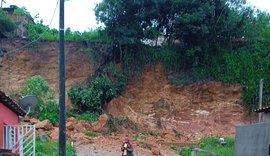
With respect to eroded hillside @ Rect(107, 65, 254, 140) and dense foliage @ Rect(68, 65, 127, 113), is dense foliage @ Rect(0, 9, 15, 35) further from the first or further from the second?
eroded hillside @ Rect(107, 65, 254, 140)

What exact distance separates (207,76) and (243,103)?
298 cm

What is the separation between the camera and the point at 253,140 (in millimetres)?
19047

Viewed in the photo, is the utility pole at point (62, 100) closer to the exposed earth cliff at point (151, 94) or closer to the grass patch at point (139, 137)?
the grass patch at point (139, 137)

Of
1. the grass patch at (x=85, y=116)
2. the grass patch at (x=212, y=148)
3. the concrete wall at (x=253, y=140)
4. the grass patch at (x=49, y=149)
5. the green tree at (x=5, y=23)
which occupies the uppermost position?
the green tree at (x=5, y=23)

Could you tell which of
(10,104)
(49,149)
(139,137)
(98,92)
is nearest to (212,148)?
(139,137)

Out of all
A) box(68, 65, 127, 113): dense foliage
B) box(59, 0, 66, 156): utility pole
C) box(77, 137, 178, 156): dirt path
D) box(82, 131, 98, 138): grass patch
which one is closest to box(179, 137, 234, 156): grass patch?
box(77, 137, 178, 156): dirt path

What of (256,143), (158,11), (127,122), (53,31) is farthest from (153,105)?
(256,143)

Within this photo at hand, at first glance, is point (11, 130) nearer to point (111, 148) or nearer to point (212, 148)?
point (111, 148)

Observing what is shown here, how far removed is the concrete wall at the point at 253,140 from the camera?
58.8ft

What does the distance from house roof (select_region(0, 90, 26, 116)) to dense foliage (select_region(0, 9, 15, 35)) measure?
14.9 meters

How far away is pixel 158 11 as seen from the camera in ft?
111

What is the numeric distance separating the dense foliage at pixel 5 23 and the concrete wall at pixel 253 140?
19165 mm

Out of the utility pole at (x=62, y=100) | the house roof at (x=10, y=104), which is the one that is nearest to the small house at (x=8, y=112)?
the house roof at (x=10, y=104)

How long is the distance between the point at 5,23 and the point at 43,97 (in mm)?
6086
